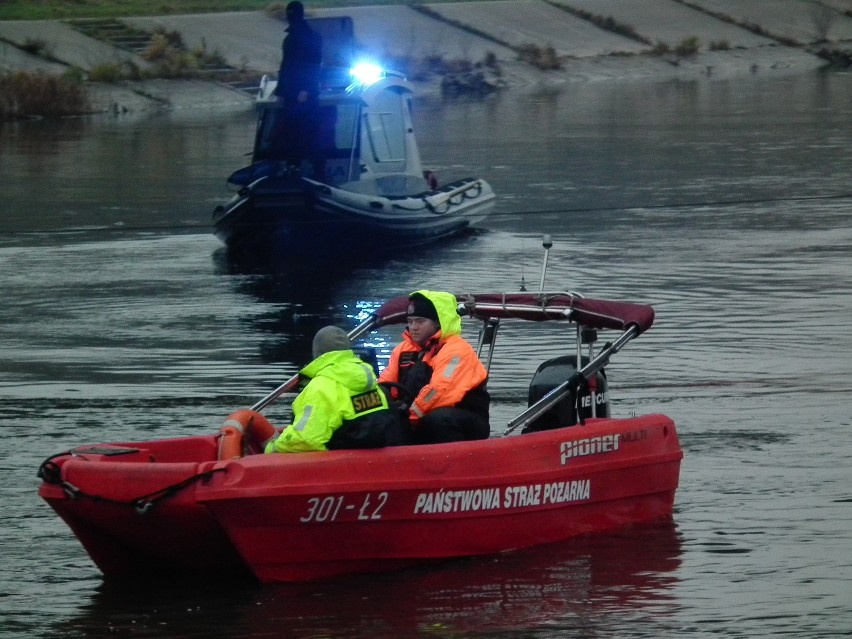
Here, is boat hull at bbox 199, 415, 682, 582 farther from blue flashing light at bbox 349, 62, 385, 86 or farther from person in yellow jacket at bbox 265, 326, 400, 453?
blue flashing light at bbox 349, 62, 385, 86

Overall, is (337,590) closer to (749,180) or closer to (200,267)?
(200,267)

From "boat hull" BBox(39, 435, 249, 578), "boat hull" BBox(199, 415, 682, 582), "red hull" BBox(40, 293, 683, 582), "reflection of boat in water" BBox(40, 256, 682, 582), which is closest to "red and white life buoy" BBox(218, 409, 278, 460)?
"reflection of boat in water" BBox(40, 256, 682, 582)

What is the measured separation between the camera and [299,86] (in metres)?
21.7

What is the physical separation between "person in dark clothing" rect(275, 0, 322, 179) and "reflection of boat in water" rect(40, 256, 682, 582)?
12198 mm

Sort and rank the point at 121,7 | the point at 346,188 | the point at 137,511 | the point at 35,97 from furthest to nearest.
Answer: the point at 121,7, the point at 35,97, the point at 346,188, the point at 137,511

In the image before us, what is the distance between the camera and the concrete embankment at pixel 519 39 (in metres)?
47.0

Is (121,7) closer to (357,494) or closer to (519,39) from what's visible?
(519,39)

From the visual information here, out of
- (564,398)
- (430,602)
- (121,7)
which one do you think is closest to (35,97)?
(121,7)

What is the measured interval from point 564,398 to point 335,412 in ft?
6.10

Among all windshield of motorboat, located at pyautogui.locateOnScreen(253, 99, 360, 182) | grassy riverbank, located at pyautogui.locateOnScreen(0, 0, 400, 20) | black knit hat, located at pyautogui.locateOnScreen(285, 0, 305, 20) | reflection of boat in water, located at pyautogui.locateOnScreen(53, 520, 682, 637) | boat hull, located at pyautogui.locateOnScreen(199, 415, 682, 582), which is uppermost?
grassy riverbank, located at pyautogui.locateOnScreen(0, 0, 400, 20)

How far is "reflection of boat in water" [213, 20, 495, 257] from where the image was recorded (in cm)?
2092

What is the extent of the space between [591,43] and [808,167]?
30554 millimetres

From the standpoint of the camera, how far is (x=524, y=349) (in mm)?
15219

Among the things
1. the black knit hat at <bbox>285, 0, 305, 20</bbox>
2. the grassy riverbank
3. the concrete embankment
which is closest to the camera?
the black knit hat at <bbox>285, 0, 305, 20</bbox>
